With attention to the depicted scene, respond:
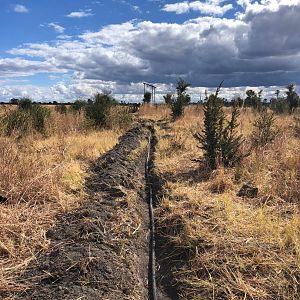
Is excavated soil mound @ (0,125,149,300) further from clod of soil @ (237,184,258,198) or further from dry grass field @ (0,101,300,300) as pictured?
clod of soil @ (237,184,258,198)

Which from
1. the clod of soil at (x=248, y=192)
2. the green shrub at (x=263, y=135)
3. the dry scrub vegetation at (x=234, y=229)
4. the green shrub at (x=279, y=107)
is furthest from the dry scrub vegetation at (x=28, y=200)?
the green shrub at (x=279, y=107)

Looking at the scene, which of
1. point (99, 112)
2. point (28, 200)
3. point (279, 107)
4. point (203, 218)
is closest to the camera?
point (203, 218)

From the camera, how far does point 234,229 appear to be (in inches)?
244

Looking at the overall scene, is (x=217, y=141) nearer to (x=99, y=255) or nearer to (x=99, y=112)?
(x=99, y=255)

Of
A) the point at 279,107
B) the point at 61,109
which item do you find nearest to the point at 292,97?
the point at 279,107

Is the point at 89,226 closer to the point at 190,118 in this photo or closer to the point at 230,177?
the point at 230,177

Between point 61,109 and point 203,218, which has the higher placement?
point 61,109

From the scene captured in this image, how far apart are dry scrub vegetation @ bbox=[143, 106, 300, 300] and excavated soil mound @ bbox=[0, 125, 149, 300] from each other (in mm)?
481

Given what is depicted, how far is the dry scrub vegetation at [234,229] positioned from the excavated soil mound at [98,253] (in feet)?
1.58

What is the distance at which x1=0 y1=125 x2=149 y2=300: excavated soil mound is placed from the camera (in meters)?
4.61

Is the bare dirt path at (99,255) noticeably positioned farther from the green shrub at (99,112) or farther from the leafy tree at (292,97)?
the leafy tree at (292,97)

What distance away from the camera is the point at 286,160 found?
33.2 feet

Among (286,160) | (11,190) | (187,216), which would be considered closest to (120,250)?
(187,216)

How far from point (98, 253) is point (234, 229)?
2.01 m
